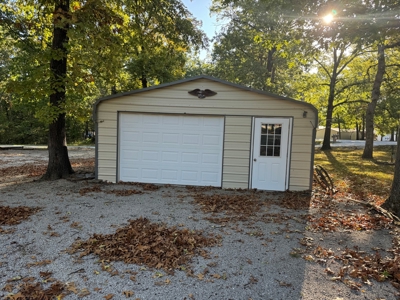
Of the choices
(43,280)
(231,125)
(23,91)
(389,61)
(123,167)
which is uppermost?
(389,61)

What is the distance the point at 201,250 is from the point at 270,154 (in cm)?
422

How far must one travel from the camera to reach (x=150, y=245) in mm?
3453

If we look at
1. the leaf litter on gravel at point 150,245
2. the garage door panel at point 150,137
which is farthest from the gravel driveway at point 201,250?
the garage door panel at point 150,137

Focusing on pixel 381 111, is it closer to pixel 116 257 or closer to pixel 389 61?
pixel 389 61

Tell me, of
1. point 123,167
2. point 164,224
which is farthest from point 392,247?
point 123,167

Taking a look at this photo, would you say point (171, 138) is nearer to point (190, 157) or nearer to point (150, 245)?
point (190, 157)

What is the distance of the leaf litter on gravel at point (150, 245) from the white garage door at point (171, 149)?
131 inches

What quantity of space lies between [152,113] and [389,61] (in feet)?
54.9

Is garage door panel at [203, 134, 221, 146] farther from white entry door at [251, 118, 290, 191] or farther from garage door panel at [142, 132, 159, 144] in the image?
garage door panel at [142, 132, 159, 144]

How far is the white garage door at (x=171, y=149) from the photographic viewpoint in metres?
7.33

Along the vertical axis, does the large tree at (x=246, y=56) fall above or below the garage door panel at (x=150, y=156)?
above

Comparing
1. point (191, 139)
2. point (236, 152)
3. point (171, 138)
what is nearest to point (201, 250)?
point (236, 152)

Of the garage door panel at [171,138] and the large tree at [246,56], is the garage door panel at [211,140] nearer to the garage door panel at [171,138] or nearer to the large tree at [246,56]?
the garage door panel at [171,138]

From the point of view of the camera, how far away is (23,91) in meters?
6.98
